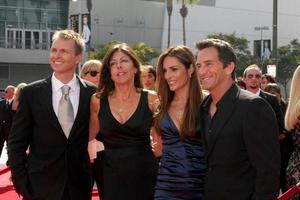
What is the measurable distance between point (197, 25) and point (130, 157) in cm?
6513

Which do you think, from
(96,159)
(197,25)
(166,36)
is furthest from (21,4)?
(96,159)

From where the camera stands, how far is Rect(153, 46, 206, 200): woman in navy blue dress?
4082 millimetres

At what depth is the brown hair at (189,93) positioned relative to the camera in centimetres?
418

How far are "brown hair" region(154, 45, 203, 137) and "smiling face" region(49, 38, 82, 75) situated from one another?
77 cm

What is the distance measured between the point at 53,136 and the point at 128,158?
0.63 meters

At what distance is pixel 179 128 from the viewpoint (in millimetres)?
4168

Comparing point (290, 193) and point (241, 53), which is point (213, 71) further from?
point (241, 53)

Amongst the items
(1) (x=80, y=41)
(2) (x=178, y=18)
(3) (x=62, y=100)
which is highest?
(2) (x=178, y=18)

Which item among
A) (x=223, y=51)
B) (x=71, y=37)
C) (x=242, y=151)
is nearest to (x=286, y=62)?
(x=71, y=37)

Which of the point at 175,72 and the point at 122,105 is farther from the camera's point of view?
the point at 122,105

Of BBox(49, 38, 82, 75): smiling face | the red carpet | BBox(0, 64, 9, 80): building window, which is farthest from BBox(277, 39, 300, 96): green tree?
BBox(49, 38, 82, 75): smiling face

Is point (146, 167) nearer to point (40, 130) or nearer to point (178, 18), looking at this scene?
point (40, 130)

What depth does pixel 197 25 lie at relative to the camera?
68625 millimetres

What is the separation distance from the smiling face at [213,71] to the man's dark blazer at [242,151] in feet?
0.37
